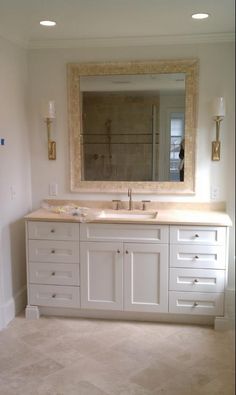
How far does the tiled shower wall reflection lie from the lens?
357 centimetres

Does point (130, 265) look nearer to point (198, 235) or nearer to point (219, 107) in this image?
point (198, 235)

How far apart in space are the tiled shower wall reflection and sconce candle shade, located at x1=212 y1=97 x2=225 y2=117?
524 millimetres

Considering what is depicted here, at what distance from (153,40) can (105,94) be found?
0.60m

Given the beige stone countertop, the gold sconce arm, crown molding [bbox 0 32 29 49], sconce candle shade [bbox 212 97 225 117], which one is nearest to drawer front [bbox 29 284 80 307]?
the beige stone countertop

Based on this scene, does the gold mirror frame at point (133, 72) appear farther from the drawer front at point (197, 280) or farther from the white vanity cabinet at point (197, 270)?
the drawer front at point (197, 280)

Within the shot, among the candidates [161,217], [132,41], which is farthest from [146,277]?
[132,41]

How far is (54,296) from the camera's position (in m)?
3.40

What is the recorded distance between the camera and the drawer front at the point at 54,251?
3318 millimetres

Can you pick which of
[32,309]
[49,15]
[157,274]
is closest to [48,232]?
[32,309]

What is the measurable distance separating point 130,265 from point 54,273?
0.63 metres

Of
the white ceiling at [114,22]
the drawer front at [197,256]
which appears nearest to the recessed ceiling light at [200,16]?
the white ceiling at [114,22]

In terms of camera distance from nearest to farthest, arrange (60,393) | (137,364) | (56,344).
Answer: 1. (60,393)
2. (137,364)
3. (56,344)

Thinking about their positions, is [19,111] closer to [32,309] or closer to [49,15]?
[49,15]

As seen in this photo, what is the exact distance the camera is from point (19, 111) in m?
3.53
